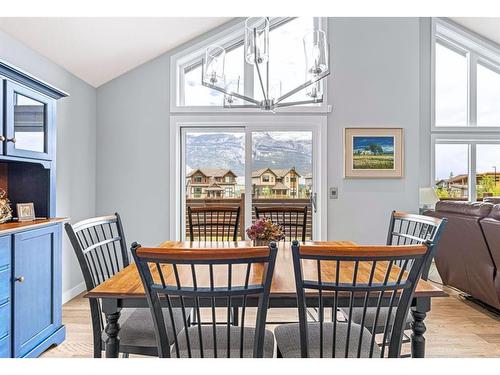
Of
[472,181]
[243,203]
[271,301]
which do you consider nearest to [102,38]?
[243,203]

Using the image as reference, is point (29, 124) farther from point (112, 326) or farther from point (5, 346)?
point (112, 326)

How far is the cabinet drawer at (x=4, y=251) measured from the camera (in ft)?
6.45

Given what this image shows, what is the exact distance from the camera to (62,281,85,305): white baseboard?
3.47 meters

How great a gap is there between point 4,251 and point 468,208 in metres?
3.46

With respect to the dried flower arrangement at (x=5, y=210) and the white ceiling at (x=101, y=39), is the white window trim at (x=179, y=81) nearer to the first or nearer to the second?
the white ceiling at (x=101, y=39)

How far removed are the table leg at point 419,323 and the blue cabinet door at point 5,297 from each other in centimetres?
204

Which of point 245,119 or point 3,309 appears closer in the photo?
point 3,309

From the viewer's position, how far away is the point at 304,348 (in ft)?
4.02

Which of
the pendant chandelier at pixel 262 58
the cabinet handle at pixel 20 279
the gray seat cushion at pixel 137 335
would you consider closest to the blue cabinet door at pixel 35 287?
the cabinet handle at pixel 20 279

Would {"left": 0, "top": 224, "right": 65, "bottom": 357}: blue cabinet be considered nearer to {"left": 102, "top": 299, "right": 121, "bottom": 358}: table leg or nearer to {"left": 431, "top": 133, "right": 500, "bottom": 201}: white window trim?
{"left": 102, "top": 299, "right": 121, "bottom": 358}: table leg
